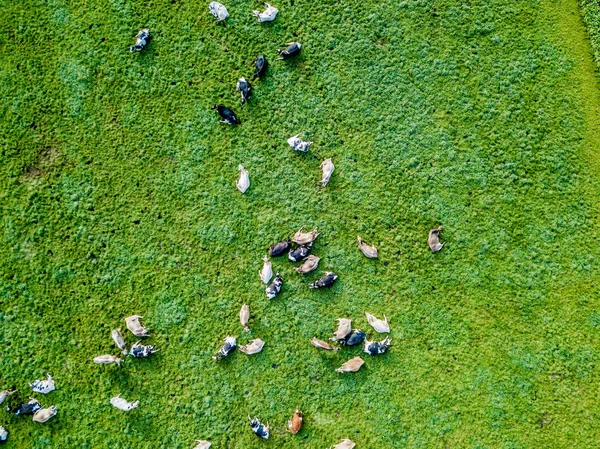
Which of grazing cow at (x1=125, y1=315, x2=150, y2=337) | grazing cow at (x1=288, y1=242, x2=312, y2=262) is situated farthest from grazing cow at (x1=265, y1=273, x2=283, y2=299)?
grazing cow at (x1=125, y1=315, x2=150, y2=337)

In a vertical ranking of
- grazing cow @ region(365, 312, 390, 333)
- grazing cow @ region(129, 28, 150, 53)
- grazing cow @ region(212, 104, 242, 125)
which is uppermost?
grazing cow @ region(129, 28, 150, 53)

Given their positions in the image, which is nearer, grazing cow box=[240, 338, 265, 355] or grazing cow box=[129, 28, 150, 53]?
grazing cow box=[240, 338, 265, 355]

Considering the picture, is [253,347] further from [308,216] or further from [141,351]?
[308,216]

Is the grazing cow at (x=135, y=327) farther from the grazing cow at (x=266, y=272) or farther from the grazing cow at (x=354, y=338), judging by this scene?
the grazing cow at (x=354, y=338)

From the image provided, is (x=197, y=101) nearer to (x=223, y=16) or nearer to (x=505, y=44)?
(x=223, y=16)

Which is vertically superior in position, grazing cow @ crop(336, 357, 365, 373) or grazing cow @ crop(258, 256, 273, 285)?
grazing cow @ crop(258, 256, 273, 285)

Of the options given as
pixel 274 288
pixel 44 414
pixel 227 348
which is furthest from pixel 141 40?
pixel 44 414

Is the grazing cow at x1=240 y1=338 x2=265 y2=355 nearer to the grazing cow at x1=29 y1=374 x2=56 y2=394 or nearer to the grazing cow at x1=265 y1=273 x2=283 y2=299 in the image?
the grazing cow at x1=265 y1=273 x2=283 y2=299

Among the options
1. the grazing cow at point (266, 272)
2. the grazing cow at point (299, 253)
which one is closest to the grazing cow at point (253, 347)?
the grazing cow at point (266, 272)

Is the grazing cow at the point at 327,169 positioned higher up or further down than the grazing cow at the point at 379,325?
higher up
